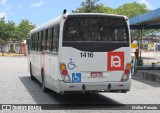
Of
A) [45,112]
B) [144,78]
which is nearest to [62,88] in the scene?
[45,112]

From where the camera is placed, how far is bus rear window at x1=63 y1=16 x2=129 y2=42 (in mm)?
12086

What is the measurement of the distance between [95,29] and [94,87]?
1.75 metres

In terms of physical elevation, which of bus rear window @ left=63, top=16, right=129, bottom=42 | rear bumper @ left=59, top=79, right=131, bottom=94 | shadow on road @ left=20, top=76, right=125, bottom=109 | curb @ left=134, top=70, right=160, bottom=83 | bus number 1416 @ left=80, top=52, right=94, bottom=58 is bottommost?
curb @ left=134, top=70, right=160, bottom=83

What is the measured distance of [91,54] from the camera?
475 inches

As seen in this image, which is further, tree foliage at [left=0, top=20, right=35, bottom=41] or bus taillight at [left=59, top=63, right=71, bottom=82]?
tree foliage at [left=0, top=20, right=35, bottom=41]

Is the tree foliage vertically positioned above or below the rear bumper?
above

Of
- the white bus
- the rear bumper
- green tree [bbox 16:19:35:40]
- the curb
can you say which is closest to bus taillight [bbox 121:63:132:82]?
the white bus

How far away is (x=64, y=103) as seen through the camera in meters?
12.7

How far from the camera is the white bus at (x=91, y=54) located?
11.9 meters

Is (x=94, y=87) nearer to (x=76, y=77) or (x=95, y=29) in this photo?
(x=76, y=77)

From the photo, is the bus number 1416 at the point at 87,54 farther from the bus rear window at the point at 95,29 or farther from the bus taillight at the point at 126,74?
the bus taillight at the point at 126,74

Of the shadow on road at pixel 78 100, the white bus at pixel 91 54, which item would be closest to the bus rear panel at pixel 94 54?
the white bus at pixel 91 54

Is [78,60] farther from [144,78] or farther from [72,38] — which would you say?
[144,78]

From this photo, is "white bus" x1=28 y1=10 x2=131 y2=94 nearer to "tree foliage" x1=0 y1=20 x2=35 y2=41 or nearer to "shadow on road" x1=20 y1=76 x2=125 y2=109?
"shadow on road" x1=20 y1=76 x2=125 y2=109
